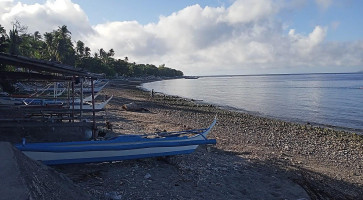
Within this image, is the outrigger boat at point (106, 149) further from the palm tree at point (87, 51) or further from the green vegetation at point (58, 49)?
the palm tree at point (87, 51)

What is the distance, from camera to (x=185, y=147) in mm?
9539

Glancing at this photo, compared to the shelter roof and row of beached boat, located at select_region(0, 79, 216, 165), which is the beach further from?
the shelter roof

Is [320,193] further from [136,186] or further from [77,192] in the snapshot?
[77,192]

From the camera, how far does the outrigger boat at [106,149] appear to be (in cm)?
756

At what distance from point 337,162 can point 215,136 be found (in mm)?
5797

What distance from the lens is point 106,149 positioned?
818 centimetres

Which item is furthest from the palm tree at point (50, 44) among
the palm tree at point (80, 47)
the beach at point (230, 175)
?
the beach at point (230, 175)

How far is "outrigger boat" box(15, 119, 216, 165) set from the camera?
7.56 metres

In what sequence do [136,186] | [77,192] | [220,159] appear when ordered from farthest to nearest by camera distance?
[220,159] < [136,186] < [77,192]

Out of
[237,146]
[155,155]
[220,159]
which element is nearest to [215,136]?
[237,146]

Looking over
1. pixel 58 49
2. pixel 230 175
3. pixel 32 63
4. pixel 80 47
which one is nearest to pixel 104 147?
pixel 32 63

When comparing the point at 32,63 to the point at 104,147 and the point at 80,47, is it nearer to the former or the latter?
the point at 104,147

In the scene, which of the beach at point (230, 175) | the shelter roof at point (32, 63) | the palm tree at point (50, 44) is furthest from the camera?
the palm tree at point (50, 44)

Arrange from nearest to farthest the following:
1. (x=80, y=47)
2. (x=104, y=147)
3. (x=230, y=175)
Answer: (x=104, y=147)
(x=230, y=175)
(x=80, y=47)
